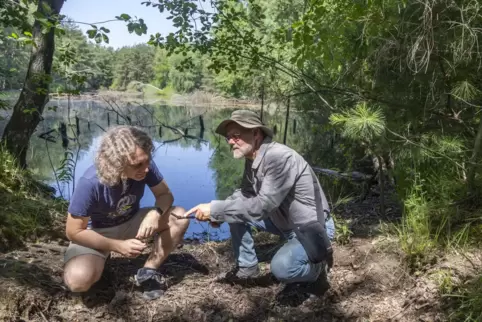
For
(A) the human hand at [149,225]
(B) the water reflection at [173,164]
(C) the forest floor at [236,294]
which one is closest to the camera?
(C) the forest floor at [236,294]

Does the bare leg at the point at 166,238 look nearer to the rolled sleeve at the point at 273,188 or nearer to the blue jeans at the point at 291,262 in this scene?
the blue jeans at the point at 291,262

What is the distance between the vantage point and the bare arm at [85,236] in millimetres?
2338

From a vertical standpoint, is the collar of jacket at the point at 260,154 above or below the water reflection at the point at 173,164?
above

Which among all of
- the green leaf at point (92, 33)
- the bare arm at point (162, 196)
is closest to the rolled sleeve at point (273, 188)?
the bare arm at point (162, 196)

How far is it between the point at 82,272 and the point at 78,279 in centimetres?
4

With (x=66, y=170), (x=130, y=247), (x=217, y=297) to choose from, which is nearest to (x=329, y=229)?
(x=217, y=297)

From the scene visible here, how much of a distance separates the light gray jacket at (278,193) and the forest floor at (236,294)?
1.74 ft

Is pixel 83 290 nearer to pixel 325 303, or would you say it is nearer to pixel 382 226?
pixel 325 303

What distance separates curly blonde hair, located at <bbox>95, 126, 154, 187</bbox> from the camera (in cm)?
230

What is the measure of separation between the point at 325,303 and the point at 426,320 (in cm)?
59

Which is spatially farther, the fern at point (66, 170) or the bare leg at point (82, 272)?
the fern at point (66, 170)

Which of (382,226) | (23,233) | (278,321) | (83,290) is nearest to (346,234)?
(382,226)

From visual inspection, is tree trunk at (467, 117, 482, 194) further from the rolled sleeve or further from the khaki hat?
the khaki hat

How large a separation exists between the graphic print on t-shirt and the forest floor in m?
0.45
